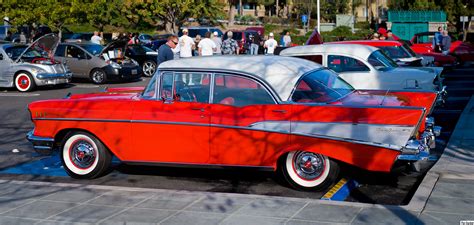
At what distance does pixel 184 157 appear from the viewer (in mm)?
8055

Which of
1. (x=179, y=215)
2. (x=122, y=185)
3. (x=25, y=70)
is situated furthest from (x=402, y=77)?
(x=25, y=70)

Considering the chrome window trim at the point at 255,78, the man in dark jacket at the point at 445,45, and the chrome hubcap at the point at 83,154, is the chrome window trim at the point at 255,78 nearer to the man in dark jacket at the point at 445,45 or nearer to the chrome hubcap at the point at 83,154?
the chrome hubcap at the point at 83,154

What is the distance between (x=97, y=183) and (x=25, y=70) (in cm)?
1309

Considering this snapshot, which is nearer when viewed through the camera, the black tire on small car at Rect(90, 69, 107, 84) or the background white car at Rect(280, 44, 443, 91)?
the background white car at Rect(280, 44, 443, 91)

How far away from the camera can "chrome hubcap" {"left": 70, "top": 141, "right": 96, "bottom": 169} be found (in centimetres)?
857

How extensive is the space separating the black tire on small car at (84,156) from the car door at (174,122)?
1.44 feet

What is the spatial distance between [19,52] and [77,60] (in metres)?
2.61

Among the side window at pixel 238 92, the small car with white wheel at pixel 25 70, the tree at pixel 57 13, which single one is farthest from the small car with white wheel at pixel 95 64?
the side window at pixel 238 92

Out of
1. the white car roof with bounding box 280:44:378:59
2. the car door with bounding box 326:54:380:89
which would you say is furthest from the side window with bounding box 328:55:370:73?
the white car roof with bounding box 280:44:378:59

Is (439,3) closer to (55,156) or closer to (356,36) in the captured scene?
(356,36)

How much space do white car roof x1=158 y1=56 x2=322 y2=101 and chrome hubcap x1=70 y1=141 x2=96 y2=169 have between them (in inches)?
56.3

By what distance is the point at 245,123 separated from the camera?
7.77 metres

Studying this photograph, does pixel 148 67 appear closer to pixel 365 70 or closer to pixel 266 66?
pixel 365 70

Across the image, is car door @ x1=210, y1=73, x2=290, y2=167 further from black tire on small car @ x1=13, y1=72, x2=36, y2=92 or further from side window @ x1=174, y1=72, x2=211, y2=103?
black tire on small car @ x1=13, y1=72, x2=36, y2=92
